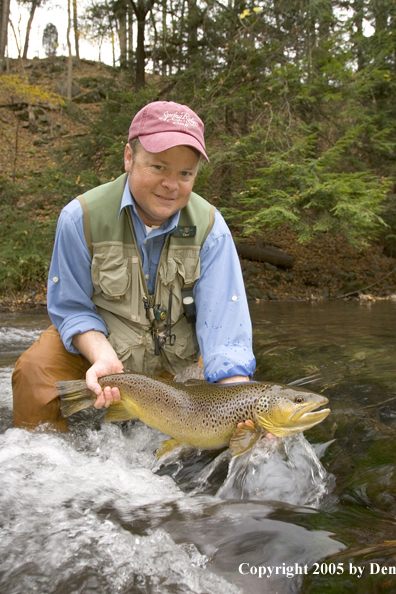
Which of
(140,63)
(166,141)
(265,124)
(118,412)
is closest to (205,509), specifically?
(118,412)

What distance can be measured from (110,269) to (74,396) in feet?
2.90

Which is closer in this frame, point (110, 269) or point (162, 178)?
point (162, 178)

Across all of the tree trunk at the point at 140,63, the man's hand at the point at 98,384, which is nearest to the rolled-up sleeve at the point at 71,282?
the man's hand at the point at 98,384

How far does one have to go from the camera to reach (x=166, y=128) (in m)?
3.02

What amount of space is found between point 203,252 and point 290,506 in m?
1.73

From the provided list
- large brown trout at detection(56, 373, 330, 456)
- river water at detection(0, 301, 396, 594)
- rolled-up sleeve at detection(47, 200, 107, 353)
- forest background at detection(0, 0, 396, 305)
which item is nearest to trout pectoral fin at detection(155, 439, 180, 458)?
large brown trout at detection(56, 373, 330, 456)

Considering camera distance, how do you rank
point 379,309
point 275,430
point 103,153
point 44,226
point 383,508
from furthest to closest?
point 103,153 → point 44,226 → point 379,309 → point 275,430 → point 383,508

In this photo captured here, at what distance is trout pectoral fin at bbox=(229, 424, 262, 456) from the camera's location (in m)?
2.74

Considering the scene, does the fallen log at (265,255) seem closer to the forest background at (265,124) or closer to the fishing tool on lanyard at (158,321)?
the forest background at (265,124)

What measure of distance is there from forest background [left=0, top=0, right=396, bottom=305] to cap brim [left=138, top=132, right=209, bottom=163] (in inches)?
209

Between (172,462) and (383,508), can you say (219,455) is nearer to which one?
(172,462)

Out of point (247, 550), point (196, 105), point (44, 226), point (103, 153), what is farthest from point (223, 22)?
point (247, 550)

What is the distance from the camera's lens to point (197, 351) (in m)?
3.87

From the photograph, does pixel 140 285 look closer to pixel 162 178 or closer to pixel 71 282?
pixel 71 282
